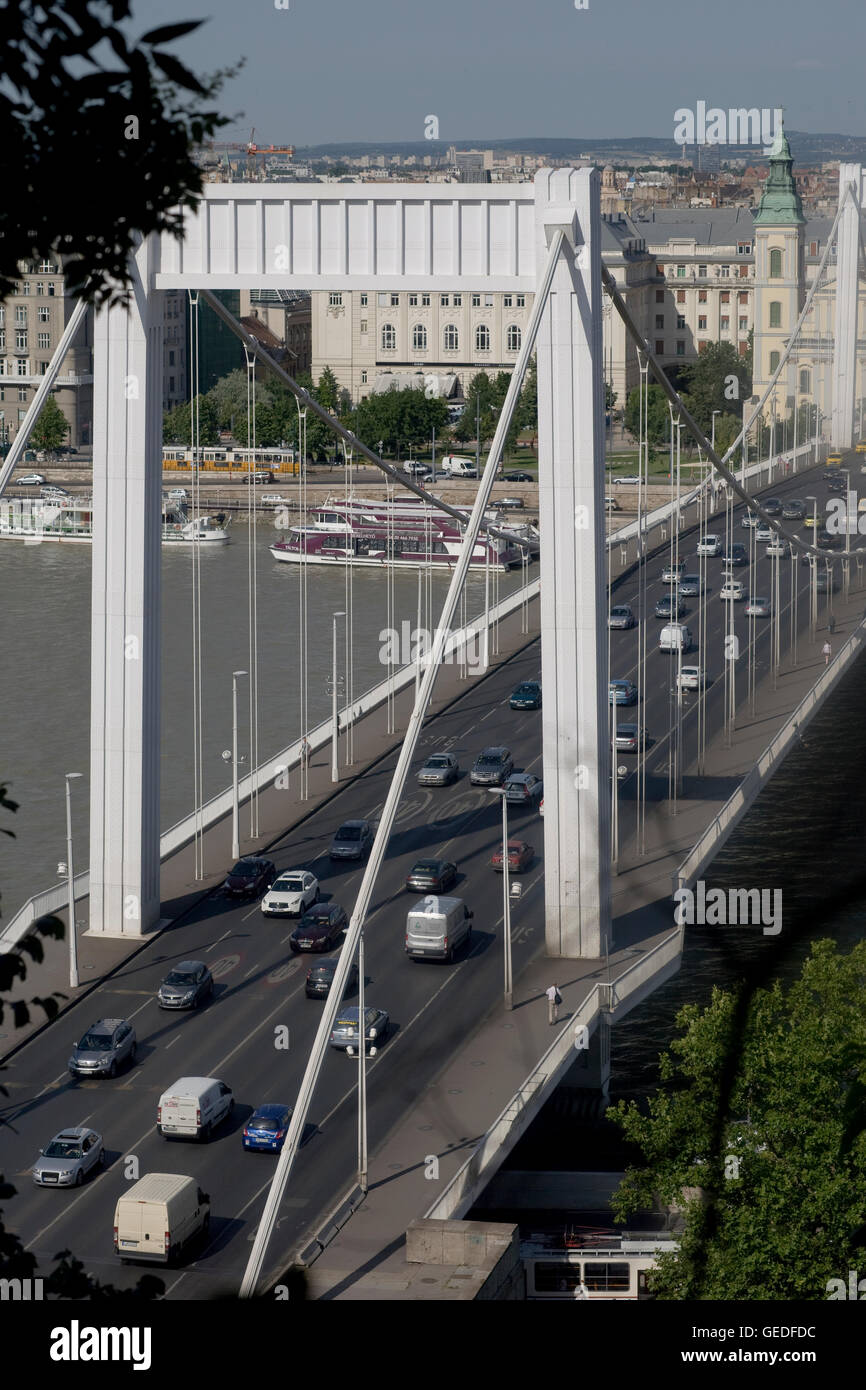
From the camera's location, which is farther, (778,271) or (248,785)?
(778,271)

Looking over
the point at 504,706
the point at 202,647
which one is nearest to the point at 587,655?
the point at 504,706

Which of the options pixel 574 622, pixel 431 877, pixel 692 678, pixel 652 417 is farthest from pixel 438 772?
pixel 652 417

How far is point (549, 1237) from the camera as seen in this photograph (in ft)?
35.0

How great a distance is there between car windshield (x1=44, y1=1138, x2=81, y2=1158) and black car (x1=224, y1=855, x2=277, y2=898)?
4.56 metres

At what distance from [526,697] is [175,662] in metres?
5.04

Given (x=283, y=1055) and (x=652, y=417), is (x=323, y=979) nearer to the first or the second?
(x=283, y=1055)

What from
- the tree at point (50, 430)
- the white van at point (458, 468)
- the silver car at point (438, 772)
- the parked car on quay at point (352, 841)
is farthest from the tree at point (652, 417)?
the parked car on quay at point (352, 841)

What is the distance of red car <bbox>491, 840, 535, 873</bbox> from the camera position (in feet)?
52.7

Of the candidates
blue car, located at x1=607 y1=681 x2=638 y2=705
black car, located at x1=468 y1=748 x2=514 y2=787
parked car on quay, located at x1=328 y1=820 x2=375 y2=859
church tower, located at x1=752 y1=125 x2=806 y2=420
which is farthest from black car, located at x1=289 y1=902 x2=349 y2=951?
church tower, located at x1=752 y1=125 x2=806 y2=420

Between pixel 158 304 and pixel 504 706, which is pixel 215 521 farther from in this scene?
pixel 158 304

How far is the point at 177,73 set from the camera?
2314 mm

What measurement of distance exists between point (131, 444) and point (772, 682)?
11.3 m

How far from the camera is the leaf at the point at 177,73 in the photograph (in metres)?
2.30

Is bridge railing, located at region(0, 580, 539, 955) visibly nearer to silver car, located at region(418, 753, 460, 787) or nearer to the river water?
the river water
